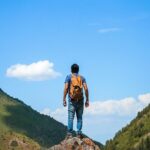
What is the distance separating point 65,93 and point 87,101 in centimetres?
120

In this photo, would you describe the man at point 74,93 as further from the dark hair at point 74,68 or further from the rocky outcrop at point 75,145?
Answer: the rocky outcrop at point 75,145

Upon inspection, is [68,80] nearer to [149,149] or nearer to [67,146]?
[67,146]

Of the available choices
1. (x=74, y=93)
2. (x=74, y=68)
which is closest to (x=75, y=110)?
(x=74, y=93)

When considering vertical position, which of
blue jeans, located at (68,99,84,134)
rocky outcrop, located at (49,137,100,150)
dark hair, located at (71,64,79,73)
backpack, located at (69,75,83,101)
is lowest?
rocky outcrop, located at (49,137,100,150)

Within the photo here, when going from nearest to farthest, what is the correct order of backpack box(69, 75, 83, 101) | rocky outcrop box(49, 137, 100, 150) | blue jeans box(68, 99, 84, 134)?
rocky outcrop box(49, 137, 100, 150) → backpack box(69, 75, 83, 101) → blue jeans box(68, 99, 84, 134)

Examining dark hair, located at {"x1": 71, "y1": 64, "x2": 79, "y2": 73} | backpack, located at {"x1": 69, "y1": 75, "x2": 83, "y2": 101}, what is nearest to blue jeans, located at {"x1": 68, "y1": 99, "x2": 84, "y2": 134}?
backpack, located at {"x1": 69, "y1": 75, "x2": 83, "y2": 101}

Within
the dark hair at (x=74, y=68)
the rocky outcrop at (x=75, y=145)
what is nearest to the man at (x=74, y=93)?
the dark hair at (x=74, y=68)

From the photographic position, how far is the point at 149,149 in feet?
652

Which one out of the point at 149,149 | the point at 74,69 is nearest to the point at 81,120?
the point at 74,69

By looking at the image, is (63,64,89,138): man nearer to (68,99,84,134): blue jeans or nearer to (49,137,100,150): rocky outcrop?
(68,99,84,134): blue jeans

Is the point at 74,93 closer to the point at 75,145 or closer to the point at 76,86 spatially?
the point at 76,86

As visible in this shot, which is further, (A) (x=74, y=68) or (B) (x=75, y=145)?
(A) (x=74, y=68)

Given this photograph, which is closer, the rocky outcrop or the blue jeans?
the rocky outcrop

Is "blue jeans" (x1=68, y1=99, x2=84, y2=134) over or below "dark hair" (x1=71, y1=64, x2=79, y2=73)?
below
